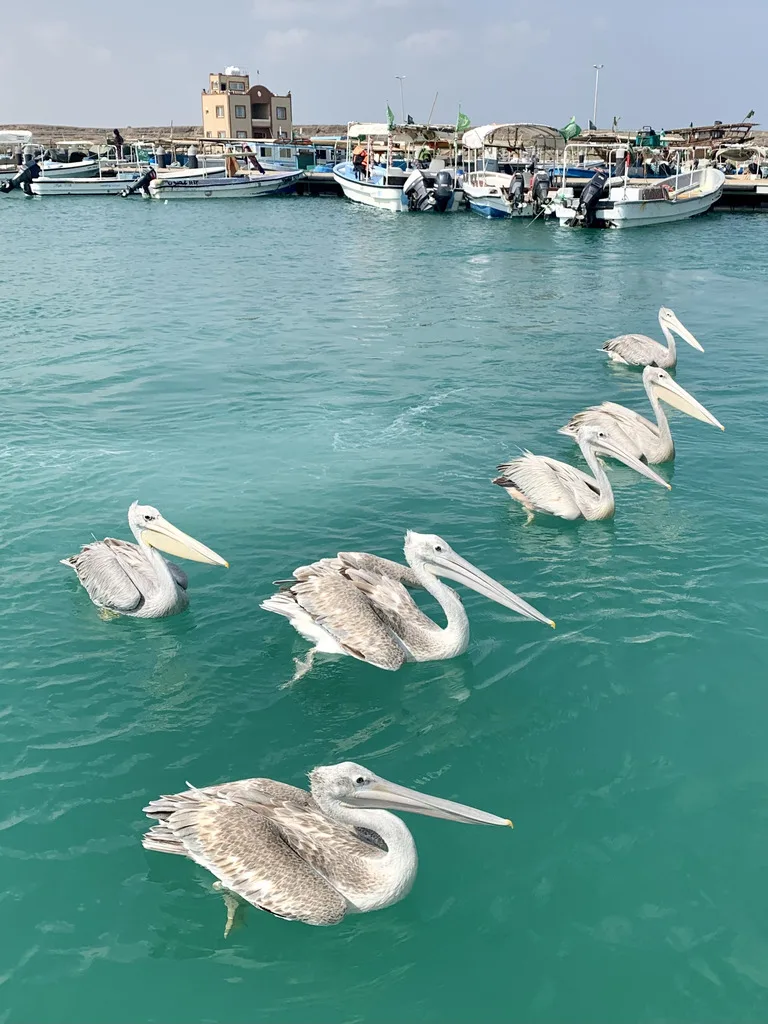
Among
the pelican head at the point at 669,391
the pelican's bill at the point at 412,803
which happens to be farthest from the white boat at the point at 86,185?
the pelican's bill at the point at 412,803

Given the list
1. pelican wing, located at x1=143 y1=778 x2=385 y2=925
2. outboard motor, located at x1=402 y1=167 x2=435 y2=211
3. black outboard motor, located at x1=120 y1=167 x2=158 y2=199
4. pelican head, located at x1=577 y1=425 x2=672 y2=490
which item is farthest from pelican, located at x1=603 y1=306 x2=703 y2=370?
black outboard motor, located at x1=120 y1=167 x2=158 y2=199

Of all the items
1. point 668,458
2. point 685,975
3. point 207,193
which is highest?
point 207,193

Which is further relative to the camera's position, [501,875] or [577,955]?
[501,875]

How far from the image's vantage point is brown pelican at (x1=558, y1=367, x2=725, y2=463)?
38.1 ft

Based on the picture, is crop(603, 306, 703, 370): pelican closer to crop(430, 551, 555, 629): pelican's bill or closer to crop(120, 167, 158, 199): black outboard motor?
crop(430, 551, 555, 629): pelican's bill

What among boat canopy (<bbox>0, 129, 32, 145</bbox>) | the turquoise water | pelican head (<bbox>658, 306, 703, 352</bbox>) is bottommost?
the turquoise water

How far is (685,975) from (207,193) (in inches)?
2358

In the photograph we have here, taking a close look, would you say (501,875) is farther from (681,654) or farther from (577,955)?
(681,654)

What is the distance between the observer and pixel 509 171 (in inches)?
2051

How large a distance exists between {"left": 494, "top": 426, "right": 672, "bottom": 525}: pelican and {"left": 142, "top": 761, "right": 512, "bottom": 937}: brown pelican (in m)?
5.34

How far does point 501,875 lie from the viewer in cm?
542

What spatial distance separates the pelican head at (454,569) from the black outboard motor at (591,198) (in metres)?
37.3

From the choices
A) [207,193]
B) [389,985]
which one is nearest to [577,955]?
[389,985]

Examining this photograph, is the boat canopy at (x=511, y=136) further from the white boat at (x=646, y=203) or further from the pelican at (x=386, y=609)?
the pelican at (x=386, y=609)
